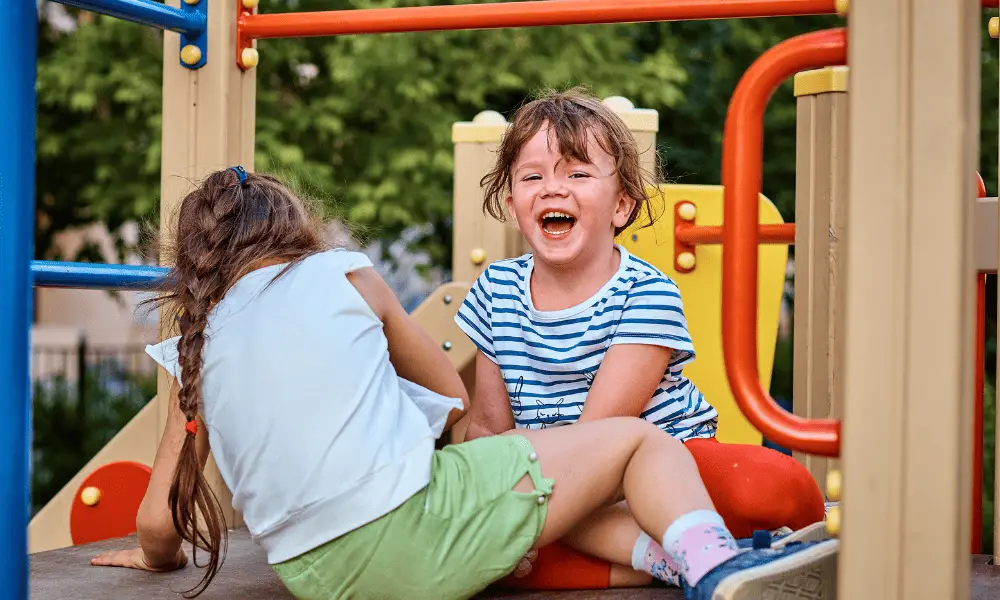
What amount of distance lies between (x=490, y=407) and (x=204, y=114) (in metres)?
0.91

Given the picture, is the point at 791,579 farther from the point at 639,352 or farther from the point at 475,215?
the point at 475,215

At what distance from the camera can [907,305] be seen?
1.17 m

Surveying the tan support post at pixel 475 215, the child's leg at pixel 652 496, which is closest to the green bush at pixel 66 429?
the tan support post at pixel 475 215

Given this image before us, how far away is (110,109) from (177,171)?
5.84 m

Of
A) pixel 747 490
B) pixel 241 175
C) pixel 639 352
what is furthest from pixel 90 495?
pixel 747 490

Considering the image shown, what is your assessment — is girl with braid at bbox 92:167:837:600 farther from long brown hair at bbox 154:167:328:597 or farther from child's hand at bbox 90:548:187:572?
child's hand at bbox 90:548:187:572

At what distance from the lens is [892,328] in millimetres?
1174

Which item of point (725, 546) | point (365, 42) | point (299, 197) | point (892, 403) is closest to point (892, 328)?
point (892, 403)

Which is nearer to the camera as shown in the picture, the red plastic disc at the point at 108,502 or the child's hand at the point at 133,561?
the child's hand at the point at 133,561

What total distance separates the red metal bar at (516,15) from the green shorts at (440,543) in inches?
45.8

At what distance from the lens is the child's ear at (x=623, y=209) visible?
2.22 metres

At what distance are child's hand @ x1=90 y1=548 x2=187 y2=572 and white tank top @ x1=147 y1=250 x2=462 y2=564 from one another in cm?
44

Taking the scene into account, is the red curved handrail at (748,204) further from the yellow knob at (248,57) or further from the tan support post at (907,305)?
the yellow knob at (248,57)

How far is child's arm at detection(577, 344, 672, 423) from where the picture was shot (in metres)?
2.00
